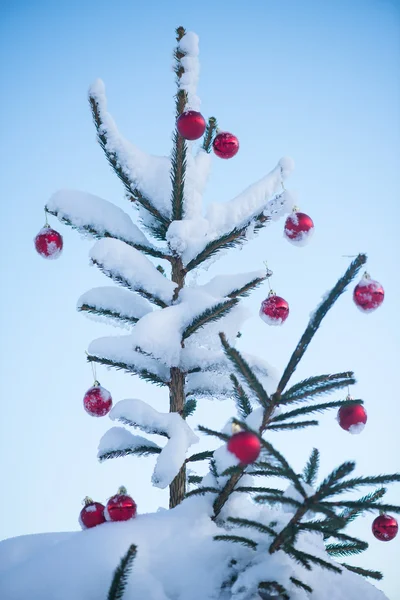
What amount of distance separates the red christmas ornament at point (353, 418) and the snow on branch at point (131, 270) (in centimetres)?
136

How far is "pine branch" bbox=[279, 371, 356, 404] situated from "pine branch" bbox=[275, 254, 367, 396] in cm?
13

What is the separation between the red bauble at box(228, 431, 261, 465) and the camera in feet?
4.84

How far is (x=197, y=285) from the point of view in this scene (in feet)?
10.8

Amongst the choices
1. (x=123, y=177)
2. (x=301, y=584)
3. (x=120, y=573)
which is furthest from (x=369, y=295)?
(x=123, y=177)

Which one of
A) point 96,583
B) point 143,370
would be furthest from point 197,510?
point 143,370

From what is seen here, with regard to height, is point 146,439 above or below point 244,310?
below

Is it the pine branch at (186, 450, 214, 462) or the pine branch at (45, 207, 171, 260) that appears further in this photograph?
the pine branch at (45, 207, 171, 260)

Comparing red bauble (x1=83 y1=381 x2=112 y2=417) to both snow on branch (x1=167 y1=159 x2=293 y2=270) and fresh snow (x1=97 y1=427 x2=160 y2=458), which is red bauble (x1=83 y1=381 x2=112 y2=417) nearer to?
fresh snow (x1=97 y1=427 x2=160 y2=458)

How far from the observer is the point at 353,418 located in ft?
7.89

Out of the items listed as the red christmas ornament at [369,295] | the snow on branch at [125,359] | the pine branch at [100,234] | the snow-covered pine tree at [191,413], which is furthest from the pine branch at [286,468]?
the pine branch at [100,234]

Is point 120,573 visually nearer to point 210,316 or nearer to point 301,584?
point 301,584

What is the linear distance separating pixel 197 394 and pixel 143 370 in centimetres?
48

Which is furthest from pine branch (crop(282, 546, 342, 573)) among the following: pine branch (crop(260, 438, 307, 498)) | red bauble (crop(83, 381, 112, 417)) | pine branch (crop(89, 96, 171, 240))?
pine branch (crop(89, 96, 171, 240))

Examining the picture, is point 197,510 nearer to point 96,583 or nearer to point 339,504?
point 96,583
